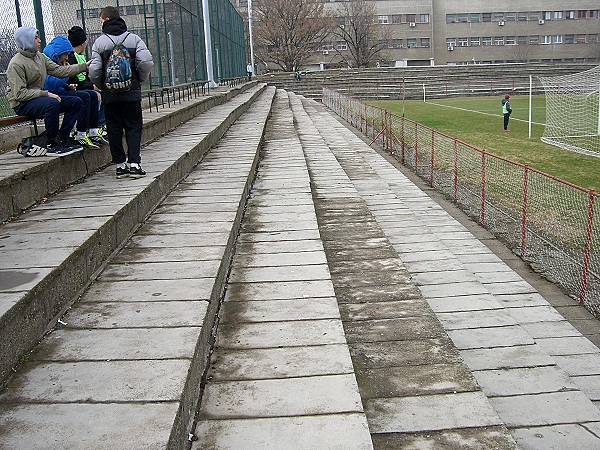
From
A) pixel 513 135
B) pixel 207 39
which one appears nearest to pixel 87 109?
pixel 207 39

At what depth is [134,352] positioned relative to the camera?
3.26 meters

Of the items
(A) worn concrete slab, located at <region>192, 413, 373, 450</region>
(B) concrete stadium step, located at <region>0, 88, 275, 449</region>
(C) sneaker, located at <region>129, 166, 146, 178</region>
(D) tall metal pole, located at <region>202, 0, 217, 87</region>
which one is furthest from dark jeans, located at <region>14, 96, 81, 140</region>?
(D) tall metal pole, located at <region>202, 0, 217, 87</region>

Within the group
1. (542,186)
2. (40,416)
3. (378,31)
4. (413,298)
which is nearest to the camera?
(40,416)

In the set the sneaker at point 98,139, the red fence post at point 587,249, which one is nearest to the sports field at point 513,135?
the red fence post at point 587,249

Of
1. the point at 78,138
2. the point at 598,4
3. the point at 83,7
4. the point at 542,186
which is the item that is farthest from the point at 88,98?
the point at 598,4

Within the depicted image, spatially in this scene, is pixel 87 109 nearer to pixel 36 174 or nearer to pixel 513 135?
pixel 36 174

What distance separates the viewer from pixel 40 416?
2.68 meters

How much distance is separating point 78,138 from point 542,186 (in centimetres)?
694

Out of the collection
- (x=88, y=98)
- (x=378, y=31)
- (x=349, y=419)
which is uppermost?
(x=378, y=31)

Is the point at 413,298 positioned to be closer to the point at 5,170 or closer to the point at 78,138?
the point at 5,170

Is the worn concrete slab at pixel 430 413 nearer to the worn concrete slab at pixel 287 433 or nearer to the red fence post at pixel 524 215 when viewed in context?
the worn concrete slab at pixel 287 433

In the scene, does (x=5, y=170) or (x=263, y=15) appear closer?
(x=5, y=170)

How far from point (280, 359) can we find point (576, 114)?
3155 centimetres

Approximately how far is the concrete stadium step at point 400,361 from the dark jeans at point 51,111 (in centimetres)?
280
